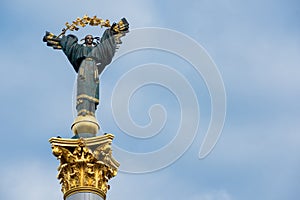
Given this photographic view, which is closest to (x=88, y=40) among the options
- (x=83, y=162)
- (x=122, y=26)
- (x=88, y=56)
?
(x=88, y=56)

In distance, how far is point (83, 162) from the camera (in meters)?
32.2

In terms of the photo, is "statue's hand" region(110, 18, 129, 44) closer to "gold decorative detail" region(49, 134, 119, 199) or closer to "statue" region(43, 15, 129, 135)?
"statue" region(43, 15, 129, 135)

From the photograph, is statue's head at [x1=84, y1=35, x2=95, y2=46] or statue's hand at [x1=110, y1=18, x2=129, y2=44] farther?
statue's hand at [x1=110, y1=18, x2=129, y2=44]

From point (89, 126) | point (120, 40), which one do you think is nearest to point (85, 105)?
point (89, 126)

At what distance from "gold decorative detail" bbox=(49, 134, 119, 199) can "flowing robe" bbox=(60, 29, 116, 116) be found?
5.85ft

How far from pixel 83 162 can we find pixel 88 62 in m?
4.65

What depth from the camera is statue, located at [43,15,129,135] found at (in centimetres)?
3391

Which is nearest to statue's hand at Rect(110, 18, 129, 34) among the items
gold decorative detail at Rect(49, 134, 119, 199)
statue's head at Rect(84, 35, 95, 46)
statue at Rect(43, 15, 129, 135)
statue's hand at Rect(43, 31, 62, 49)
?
statue at Rect(43, 15, 129, 135)

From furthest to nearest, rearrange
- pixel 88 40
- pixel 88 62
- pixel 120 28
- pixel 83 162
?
1. pixel 120 28
2. pixel 88 40
3. pixel 88 62
4. pixel 83 162

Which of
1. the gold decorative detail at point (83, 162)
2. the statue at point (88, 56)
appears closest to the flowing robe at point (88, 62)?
the statue at point (88, 56)

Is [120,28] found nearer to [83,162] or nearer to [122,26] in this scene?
[122,26]

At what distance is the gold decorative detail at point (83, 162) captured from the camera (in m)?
32.2

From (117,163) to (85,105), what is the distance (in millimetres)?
2496

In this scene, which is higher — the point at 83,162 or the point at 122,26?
the point at 122,26
